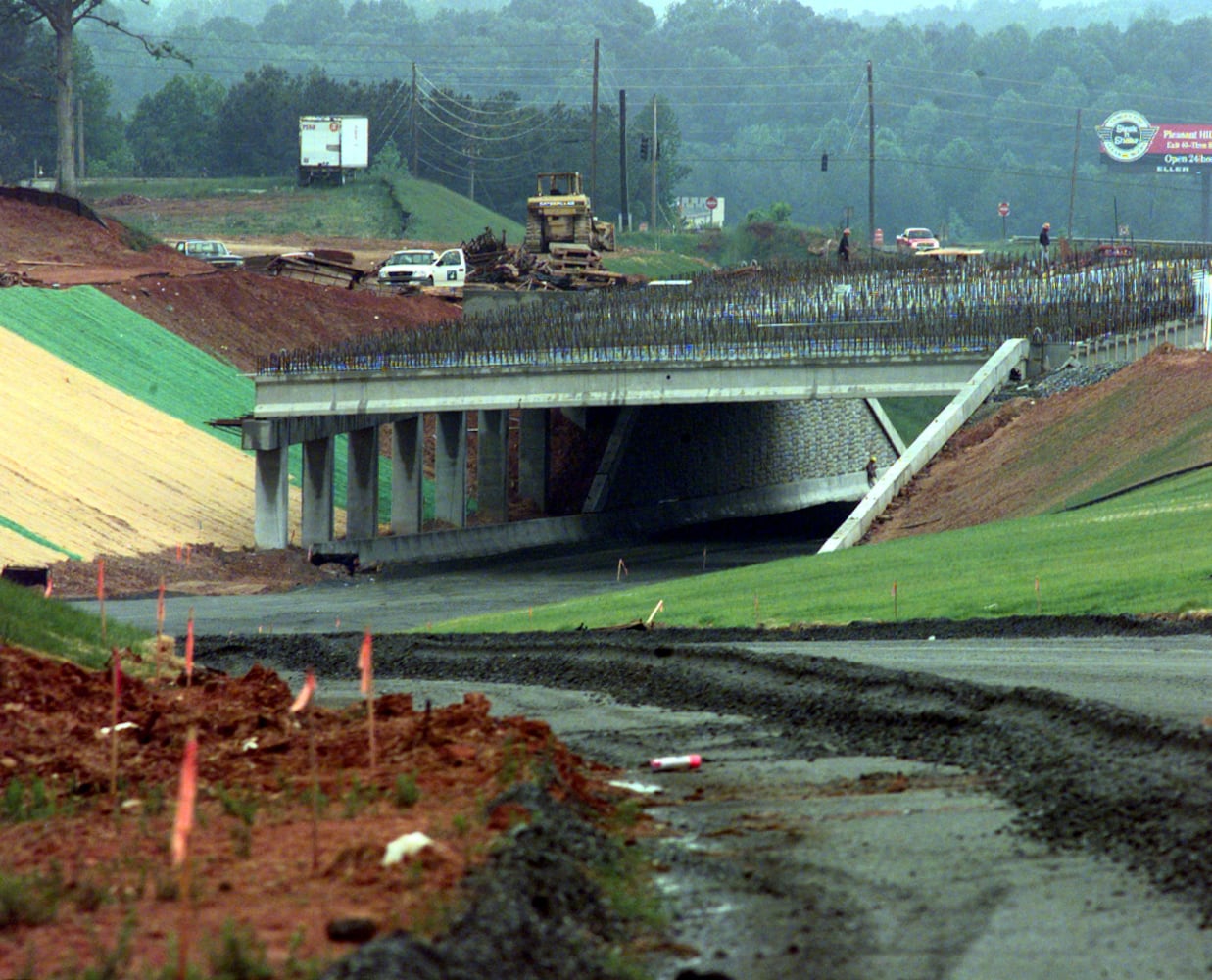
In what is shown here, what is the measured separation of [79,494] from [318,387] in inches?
290

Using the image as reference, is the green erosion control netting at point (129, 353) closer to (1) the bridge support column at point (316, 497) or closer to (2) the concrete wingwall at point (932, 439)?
(1) the bridge support column at point (316, 497)

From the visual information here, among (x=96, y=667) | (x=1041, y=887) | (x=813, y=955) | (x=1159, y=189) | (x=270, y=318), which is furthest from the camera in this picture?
(x=1159, y=189)

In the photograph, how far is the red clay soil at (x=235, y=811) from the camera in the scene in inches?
366

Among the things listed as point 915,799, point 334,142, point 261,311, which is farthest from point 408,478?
point 334,142

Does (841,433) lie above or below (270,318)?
below

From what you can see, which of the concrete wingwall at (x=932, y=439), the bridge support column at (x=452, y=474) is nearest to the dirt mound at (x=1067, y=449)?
the concrete wingwall at (x=932, y=439)

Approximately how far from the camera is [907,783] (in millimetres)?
13453

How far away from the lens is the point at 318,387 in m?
48.3

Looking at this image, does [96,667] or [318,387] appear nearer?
[96,667]

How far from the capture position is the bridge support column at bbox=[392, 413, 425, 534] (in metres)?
51.8

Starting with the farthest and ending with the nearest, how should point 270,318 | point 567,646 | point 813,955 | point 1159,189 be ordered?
1. point 1159,189
2. point 270,318
3. point 567,646
4. point 813,955

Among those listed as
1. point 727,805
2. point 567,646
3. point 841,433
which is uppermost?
point 727,805

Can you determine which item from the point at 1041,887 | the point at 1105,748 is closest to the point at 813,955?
the point at 1041,887

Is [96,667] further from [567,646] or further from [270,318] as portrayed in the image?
[270,318]
